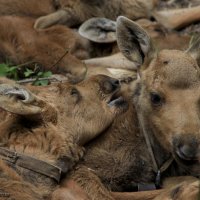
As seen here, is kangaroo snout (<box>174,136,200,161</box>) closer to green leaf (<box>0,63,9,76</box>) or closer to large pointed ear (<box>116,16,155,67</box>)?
large pointed ear (<box>116,16,155,67</box>)

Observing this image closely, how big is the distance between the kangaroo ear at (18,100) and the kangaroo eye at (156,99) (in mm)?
1189

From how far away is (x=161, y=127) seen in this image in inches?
314

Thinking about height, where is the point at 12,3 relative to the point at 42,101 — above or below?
below

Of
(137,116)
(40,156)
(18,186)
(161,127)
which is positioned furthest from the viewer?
(137,116)

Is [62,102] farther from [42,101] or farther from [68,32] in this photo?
[68,32]

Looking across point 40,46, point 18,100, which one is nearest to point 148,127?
point 18,100

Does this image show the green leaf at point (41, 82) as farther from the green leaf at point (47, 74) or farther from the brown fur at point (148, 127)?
the brown fur at point (148, 127)

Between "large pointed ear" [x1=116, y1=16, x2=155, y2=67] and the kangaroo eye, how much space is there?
57cm

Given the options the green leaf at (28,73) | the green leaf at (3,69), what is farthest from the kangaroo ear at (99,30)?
the green leaf at (3,69)

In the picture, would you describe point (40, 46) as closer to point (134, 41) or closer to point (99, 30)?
point (99, 30)

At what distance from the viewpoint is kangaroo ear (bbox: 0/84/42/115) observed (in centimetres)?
726

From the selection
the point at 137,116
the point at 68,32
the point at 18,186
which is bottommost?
the point at 68,32

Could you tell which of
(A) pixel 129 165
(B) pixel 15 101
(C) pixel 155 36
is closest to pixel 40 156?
(B) pixel 15 101

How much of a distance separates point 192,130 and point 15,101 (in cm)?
160
